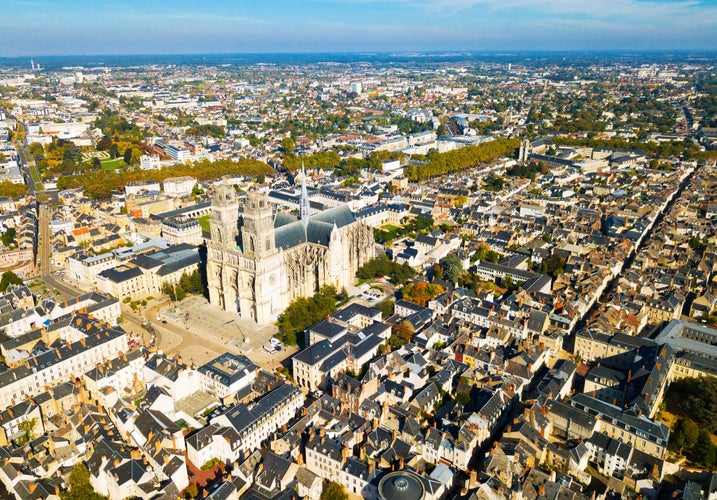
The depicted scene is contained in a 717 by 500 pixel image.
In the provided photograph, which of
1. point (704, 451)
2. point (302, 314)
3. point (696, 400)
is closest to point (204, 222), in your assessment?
point (302, 314)

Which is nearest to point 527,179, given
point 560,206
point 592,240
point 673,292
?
point 560,206

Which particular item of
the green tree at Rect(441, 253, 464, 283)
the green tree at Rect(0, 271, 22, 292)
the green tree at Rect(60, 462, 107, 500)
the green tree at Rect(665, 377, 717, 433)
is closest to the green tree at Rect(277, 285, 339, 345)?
the green tree at Rect(441, 253, 464, 283)

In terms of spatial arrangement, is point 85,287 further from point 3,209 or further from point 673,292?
point 673,292

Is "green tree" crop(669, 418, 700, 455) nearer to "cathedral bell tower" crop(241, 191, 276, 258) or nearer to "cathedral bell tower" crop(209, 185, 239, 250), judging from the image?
"cathedral bell tower" crop(241, 191, 276, 258)

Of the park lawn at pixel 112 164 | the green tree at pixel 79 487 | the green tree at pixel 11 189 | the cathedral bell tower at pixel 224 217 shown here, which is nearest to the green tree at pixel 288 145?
the park lawn at pixel 112 164

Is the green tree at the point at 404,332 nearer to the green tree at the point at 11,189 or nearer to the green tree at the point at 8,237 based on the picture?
the green tree at the point at 8,237
